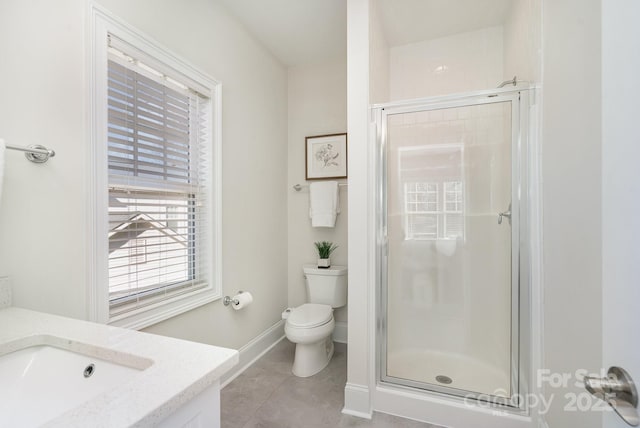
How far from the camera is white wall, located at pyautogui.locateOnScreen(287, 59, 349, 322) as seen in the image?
278 centimetres

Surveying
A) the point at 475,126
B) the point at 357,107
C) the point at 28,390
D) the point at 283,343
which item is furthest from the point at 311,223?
the point at 28,390

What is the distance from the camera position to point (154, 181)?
1.64 meters

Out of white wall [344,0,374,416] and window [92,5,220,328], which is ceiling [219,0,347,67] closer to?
white wall [344,0,374,416]

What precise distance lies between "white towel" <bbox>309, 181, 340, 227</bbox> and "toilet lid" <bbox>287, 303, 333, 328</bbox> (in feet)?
2.39

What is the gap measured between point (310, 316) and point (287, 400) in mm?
558

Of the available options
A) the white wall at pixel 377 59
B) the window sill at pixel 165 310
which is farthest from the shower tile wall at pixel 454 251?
the window sill at pixel 165 310

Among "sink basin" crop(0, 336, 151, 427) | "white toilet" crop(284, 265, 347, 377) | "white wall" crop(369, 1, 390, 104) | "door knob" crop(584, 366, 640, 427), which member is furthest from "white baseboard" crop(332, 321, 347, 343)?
"door knob" crop(584, 366, 640, 427)

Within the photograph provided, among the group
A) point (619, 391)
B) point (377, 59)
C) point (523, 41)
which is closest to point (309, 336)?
point (619, 391)

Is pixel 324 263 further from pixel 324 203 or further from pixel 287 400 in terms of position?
pixel 287 400

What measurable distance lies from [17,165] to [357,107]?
1.57 metres

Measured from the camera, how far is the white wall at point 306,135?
278cm

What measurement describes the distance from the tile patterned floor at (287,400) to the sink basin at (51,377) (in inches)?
44.3

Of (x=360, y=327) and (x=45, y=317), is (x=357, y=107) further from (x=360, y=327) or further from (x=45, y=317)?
(x=45, y=317)

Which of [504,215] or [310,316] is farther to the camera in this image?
[310,316]
